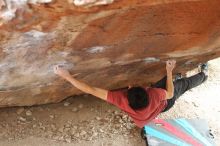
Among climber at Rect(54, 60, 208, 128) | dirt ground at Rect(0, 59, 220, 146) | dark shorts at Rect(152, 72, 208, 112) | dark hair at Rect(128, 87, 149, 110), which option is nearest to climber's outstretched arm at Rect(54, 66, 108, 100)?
climber at Rect(54, 60, 208, 128)

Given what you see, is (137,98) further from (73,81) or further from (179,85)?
(179,85)

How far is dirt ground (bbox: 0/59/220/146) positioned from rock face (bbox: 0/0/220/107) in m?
0.21

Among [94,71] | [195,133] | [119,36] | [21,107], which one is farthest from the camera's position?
[195,133]

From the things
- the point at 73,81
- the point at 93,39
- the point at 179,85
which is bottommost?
the point at 179,85

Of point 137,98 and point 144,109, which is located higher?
point 137,98

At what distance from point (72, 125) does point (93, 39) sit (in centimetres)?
120

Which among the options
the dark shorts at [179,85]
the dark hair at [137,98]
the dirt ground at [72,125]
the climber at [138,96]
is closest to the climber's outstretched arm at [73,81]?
the climber at [138,96]

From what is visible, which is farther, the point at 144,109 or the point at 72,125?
the point at 72,125

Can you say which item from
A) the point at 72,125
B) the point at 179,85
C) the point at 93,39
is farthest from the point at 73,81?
the point at 179,85

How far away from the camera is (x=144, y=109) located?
261cm

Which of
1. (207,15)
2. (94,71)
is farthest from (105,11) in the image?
(94,71)

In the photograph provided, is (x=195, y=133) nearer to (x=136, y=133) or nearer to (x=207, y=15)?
(x=136, y=133)

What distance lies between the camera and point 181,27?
2229 millimetres

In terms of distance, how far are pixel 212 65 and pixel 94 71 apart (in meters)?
1.90
